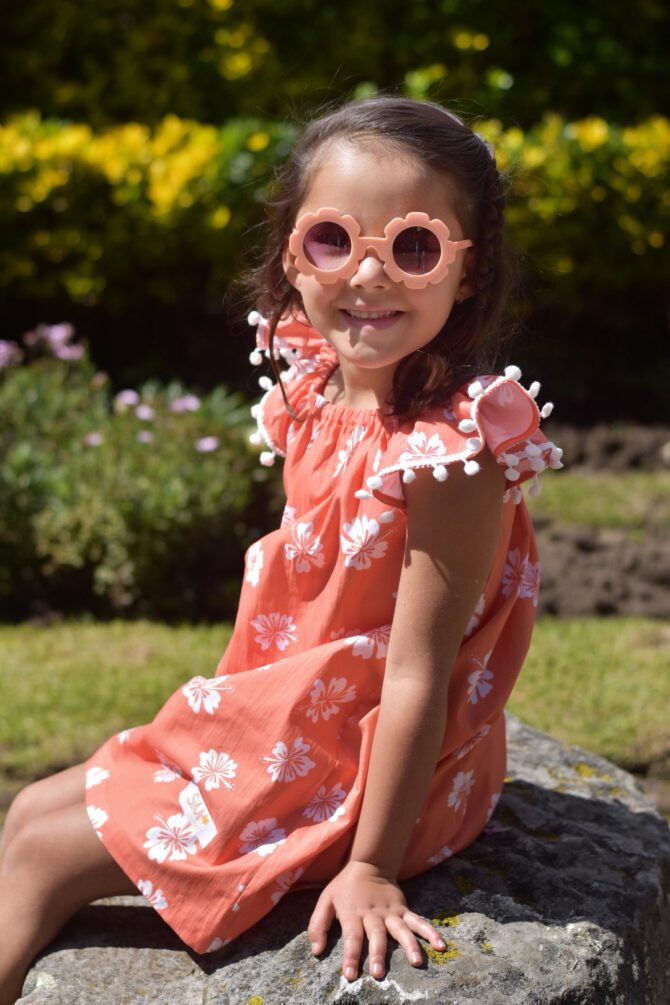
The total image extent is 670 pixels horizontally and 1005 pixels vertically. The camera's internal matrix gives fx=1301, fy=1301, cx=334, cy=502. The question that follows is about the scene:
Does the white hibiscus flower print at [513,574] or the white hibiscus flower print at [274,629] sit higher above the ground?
the white hibiscus flower print at [513,574]

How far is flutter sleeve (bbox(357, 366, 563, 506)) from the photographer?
1942mm

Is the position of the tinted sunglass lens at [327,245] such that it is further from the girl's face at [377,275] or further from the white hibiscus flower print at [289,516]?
the white hibiscus flower print at [289,516]

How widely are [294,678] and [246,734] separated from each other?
13 cm

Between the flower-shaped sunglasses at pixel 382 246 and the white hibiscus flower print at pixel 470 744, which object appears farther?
the white hibiscus flower print at pixel 470 744

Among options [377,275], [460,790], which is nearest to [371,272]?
[377,275]

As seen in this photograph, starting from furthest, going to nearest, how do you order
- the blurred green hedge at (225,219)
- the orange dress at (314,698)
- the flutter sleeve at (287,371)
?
the blurred green hedge at (225,219) → the flutter sleeve at (287,371) → the orange dress at (314,698)

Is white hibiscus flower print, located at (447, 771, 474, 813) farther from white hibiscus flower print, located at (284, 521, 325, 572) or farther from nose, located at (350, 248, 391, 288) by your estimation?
nose, located at (350, 248, 391, 288)

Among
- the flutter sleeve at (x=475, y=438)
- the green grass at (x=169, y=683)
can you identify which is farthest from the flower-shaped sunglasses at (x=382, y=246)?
the green grass at (x=169, y=683)

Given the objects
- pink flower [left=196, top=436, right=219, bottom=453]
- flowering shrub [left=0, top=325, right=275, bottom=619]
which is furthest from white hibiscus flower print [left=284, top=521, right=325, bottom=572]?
pink flower [left=196, top=436, right=219, bottom=453]

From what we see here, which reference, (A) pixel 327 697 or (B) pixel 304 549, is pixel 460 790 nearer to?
(A) pixel 327 697

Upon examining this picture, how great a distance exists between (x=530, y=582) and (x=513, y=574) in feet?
0.13

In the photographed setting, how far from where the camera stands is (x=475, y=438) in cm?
193

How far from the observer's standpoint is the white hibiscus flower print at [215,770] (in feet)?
6.93

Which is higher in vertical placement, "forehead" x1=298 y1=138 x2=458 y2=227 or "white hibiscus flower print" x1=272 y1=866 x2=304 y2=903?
"forehead" x1=298 y1=138 x2=458 y2=227
